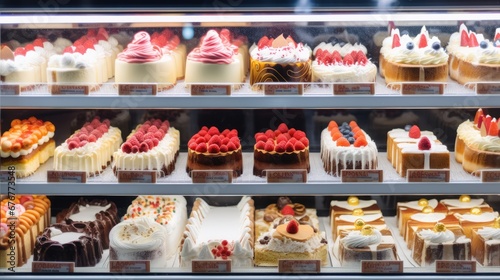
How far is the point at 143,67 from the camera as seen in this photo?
339 centimetres

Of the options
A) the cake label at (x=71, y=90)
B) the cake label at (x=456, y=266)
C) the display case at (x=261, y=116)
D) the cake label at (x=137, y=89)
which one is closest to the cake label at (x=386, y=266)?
the display case at (x=261, y=116)

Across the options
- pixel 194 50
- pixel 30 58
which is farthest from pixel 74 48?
pixel 194 50

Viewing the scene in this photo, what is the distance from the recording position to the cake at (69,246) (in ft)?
11.0

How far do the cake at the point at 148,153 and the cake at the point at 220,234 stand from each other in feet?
1.19

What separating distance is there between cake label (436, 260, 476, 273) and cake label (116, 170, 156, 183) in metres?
1.42

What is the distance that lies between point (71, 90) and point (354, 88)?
4.33 ft

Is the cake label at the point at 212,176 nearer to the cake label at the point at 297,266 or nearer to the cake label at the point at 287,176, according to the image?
the cake label at the point at 287,176

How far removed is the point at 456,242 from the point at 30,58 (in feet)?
7.60

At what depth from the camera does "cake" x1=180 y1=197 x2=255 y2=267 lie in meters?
3.39

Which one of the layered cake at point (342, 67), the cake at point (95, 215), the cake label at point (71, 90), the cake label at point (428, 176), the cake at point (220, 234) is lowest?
the cake at point (220, 234)

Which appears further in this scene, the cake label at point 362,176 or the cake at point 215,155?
the cake at point 215,155

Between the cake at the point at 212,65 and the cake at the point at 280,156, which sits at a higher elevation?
the cake at the point at 212,65

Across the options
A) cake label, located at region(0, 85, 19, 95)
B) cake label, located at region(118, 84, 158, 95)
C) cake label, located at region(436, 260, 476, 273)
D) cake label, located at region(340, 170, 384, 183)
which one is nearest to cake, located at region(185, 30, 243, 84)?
cake label, located at region(118, 84, 158, 95)

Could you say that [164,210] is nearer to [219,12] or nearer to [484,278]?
[219,12]
